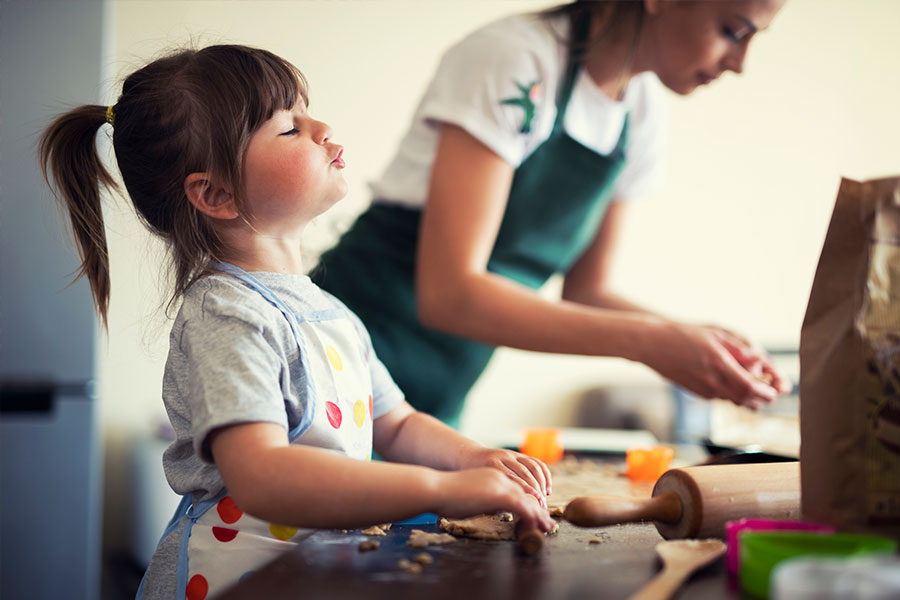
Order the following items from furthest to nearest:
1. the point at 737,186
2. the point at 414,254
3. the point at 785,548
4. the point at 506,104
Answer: the point at 737,186 → the point at 414,254 → the point at 506,104 → the point at 785,548

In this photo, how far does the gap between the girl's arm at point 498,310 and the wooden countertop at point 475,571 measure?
40 cm

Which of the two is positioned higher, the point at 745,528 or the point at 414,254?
the point at 414,254

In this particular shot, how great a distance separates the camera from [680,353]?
102 cm

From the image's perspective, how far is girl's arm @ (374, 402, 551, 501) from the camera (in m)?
0.74

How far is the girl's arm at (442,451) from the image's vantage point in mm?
740

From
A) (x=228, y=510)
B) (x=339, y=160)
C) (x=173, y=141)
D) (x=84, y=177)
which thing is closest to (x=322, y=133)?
(x=339, y=160)

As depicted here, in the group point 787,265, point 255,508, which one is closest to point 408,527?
→ point 255,508

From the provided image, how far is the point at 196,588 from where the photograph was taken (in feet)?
2.21

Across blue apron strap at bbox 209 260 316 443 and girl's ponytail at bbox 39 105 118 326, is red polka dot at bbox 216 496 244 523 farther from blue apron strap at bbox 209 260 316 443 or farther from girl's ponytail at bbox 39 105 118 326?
girl's ponytail at bbox 39 105 118 326

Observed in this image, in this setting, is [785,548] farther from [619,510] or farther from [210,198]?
[210,198]

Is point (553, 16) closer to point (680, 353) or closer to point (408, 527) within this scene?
point (680, 353)

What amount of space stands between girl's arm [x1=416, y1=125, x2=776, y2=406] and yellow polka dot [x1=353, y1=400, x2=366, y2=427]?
0.34 metres

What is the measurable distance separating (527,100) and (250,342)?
2.20 ft

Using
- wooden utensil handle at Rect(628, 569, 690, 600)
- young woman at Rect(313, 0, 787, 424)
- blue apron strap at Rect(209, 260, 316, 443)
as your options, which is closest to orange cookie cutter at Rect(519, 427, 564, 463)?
young woman at Rect(313, 0, 787, 424)
